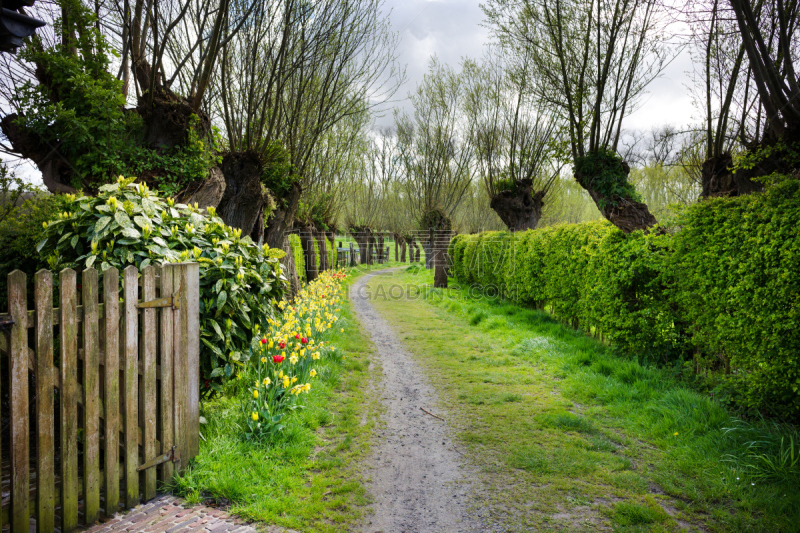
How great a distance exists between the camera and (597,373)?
5.68 metres

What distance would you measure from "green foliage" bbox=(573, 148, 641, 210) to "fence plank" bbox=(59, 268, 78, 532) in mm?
7144

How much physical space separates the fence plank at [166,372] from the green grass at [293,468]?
251 millimetres

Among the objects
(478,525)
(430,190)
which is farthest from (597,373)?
(430,190)

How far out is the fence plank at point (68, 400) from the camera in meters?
2.48

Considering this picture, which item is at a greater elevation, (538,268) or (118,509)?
(538,268)

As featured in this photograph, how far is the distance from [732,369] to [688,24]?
5118mm

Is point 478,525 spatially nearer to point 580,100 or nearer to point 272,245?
point 580,100

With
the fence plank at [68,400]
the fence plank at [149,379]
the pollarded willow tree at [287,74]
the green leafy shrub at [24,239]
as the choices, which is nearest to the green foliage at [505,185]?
the pollarded willow tree at [287,74]

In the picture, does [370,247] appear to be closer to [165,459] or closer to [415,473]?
[415,473]

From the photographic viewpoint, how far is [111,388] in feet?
8.96

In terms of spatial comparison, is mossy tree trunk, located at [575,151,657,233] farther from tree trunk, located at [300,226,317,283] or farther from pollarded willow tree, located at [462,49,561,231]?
tree trunk, located at [300,226,317,283]

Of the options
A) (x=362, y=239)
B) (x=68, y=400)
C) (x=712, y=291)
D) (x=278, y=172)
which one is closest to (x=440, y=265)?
(x=278, y=172)

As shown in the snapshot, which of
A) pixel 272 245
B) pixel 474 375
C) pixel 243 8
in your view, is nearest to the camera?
pixel 474 375

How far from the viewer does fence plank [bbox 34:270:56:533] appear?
2.36 metres
